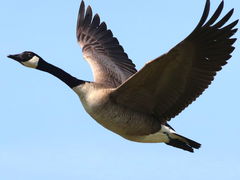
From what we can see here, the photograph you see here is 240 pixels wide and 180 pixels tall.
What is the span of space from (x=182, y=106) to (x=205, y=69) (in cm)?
89

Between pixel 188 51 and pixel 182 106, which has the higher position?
pixel 188 51

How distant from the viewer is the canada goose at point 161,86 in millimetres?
11156

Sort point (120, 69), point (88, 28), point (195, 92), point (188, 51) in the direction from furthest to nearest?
point (88, 28) → point (120, 69) → point (195, 92) → point (188, 51)

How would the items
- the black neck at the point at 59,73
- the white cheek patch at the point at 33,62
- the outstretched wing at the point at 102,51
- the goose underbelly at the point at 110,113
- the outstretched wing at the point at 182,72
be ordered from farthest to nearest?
the outstretched wing at the point at 102,51, the white cheek patch at the point at 33,62, the black neck at the point at 59,73, the goose underbelly at the point at 110,113, the outstretched wing at the point at 182,72

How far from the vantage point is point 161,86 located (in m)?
11.7

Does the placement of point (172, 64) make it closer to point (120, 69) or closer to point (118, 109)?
point (118, 109)

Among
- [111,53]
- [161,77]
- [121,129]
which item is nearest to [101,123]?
[121,129]

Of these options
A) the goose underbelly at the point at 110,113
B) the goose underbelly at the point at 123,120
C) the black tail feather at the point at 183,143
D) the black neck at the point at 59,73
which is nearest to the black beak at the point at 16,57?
the black neck at the point at 59,73

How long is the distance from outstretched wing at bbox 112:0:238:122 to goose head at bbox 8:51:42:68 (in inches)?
76.8

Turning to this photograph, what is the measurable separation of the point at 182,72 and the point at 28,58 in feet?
10.1

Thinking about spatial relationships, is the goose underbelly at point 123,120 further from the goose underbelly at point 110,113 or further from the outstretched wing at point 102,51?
the outstretched wing at point 102,51

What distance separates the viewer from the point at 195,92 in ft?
38.8

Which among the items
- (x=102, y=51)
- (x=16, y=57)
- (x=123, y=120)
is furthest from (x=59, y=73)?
(x=102, y=51)

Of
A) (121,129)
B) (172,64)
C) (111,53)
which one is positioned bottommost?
(121,129)
